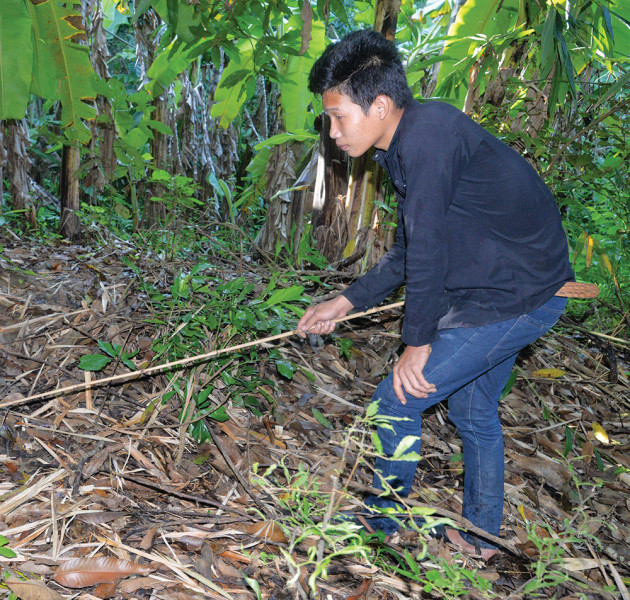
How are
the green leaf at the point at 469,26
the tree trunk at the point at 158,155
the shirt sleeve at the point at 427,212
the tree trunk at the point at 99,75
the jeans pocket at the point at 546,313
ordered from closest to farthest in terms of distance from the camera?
1. the shirt sleeve at the point at 427,212
2. the jeans pocket at the point at 546,313
3. the green leaf at the point at 469,26
4. the tree trunk at the point at 99,75
5. the tree trunk at the point at 158,155

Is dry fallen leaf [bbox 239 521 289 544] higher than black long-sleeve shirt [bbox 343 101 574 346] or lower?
lower

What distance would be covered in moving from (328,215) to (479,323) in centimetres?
192

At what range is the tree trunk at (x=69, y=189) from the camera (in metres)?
3.74

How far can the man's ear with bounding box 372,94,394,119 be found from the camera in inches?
62.9

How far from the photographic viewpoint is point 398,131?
1603mm

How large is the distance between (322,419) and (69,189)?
2.56 m

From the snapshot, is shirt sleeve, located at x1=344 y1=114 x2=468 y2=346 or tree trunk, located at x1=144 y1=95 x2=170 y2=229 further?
tree trunk, located at x1=144 y1=95 x2=170 y2=229

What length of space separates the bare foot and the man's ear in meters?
1.49

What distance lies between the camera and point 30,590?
1362 millimetres

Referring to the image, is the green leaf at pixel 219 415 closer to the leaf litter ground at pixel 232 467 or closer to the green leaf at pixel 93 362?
the leaf litter ground at pixel 232 467

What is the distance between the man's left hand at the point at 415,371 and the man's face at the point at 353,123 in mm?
648

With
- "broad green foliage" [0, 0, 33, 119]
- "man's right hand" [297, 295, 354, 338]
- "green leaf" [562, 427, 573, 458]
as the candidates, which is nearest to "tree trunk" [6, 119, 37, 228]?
"broad green foliage" [0, 0, 33, 119]

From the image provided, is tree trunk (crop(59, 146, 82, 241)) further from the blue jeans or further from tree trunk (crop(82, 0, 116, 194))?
the blue jeans

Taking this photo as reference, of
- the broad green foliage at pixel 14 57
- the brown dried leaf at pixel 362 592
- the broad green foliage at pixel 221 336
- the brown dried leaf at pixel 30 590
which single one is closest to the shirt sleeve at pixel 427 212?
the broad green foliage at pixel 221 336
